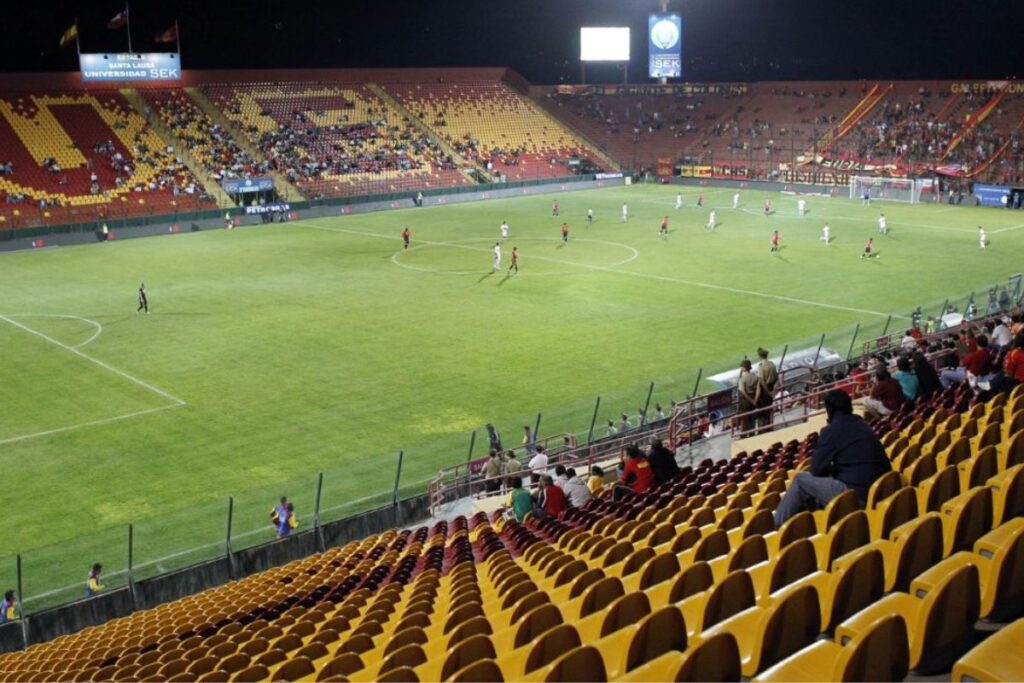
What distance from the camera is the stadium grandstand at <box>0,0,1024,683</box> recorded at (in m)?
7.10

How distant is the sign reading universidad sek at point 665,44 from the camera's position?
96.8 meters

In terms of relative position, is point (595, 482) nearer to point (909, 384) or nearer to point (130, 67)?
point (909, 384)

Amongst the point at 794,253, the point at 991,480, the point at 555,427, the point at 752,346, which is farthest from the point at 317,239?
the point at 991,480

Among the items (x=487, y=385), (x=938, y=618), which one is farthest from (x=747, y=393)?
(x=938, y=618)

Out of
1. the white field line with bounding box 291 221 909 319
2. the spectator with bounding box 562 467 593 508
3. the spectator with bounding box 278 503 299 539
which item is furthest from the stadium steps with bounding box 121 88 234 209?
the spectator with bounding box 562 467 593 508

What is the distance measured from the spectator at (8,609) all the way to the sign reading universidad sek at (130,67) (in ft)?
220

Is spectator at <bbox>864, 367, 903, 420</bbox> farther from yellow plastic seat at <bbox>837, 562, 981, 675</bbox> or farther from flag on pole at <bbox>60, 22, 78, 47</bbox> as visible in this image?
flag on pole at <bbox>60, 22, 78, 47</bbox>

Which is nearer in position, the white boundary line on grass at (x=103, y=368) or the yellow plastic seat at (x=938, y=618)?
the yellow plastic seat at (x=938, y=618)

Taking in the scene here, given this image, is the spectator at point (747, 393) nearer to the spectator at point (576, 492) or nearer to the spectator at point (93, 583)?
the spectator at point (576, 492)

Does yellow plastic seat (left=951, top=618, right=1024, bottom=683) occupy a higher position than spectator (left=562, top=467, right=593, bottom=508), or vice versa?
yellow plastic seat (left=951, top=618, right=1024, bottom=683)

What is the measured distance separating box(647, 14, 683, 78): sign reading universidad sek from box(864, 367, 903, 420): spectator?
85485mm

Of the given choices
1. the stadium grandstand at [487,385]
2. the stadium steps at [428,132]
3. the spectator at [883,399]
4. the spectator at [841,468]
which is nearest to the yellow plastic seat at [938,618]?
the stadium grandstand at [487,385]

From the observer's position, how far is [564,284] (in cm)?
4719

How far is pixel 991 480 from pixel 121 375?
29.7 m
